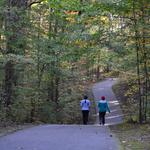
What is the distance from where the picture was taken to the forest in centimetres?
1867

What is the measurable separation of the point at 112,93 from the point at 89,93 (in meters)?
2.49

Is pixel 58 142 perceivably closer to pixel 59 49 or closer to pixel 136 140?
pixel 136 140

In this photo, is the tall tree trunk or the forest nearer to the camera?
the forest

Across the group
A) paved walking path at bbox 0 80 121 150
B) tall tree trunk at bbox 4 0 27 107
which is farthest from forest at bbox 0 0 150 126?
paved walking path at bbox 0 80 121 150

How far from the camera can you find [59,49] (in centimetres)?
2128

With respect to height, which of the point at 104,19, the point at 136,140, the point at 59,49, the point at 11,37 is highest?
the point at 104,19

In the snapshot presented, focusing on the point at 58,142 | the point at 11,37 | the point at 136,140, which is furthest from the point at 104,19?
the point at 58,142

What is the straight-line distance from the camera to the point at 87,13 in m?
17.8

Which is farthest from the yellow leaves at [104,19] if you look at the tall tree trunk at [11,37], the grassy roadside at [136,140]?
the grassy roadside at [136,140]

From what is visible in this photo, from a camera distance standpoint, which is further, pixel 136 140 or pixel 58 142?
pixel 136 140

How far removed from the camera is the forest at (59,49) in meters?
18.7

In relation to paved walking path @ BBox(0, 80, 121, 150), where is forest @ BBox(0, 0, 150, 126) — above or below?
above

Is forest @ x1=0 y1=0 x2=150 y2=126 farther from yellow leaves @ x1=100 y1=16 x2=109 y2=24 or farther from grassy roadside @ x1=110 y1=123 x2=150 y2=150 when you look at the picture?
grassy roadside @ x1=110 y1=123 x2=150 y2=150

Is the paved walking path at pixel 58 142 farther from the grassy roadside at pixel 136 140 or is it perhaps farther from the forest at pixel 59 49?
the forest at pixel 59 49
